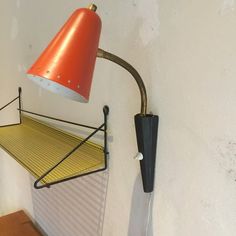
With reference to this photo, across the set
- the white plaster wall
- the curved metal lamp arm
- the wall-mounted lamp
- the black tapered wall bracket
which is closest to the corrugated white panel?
the white plaster wall

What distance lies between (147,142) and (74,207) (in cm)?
62

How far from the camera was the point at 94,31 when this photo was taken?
493 millimetres

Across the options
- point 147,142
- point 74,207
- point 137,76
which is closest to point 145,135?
point 147,142

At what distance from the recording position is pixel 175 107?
64 centimetres

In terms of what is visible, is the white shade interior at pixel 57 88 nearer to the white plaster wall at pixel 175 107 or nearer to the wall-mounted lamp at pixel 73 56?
the wall-mounted lamp at pixel 73 56

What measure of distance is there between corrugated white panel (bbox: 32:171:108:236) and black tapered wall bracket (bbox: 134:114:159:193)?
251 millimetres

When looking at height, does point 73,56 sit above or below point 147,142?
above

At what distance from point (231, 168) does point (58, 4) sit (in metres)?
0.89

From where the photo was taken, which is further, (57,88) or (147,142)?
(147,142)

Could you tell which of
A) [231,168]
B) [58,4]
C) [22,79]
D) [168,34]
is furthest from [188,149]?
[22,79]

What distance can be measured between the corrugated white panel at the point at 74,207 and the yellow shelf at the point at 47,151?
96 millimetres

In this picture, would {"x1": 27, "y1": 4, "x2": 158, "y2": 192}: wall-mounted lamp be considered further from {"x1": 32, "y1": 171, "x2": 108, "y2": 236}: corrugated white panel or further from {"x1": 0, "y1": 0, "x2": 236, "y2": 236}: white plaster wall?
{"x1": 32, "y1": 171, "x2": 108, "y2": 236}: corrugated white panel

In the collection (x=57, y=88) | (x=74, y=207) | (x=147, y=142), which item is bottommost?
(x=74, y=207)

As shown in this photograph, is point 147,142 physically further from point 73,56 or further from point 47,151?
point 47,151
